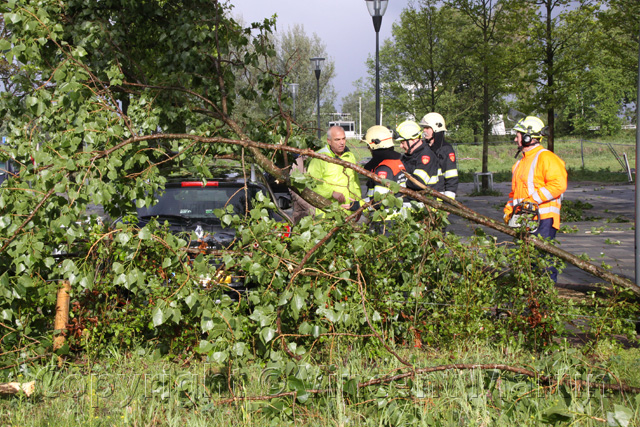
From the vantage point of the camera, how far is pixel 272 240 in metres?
3.62

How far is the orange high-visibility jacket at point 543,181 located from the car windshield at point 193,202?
278 centimetres

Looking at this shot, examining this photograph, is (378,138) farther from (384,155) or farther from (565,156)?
(565,156)

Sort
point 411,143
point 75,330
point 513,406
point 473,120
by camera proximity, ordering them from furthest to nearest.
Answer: point 473,120
point 411,143
point 75,330
point 513,406

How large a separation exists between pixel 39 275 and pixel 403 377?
8.35ft

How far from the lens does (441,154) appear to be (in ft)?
22.8

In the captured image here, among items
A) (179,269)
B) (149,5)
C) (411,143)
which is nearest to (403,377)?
(179,269)

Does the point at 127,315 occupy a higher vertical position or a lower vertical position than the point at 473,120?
lower

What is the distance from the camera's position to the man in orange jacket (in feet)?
18.4

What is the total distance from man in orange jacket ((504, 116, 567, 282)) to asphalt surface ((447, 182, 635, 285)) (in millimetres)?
301

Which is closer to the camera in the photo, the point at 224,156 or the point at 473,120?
the point at 224,156

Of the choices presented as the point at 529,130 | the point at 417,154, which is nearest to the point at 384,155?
the point at 417,154

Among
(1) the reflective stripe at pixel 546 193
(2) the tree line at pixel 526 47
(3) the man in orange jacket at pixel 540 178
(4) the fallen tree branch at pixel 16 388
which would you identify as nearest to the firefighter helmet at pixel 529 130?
(3) the man in orange jacket at pixel 540 178

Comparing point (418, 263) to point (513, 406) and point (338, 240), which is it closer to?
point (338, 240)

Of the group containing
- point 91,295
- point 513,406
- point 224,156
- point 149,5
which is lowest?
point 513,406
